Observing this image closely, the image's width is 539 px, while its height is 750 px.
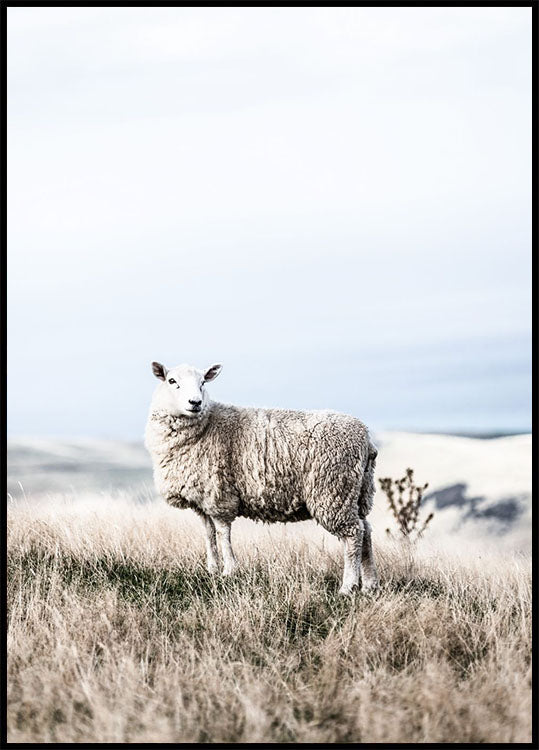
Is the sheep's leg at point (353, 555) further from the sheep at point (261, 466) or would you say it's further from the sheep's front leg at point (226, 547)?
the sheep's front leg at point (226, 547)

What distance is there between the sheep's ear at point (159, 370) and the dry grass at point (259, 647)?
246cm

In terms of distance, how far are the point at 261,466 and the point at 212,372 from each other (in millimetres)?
1367

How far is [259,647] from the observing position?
8.21m

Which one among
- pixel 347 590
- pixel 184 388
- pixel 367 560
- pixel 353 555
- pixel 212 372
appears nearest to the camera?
pixel 347 590

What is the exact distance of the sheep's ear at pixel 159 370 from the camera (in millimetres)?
10672

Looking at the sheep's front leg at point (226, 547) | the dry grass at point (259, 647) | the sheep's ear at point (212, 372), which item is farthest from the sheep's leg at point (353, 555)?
the sheep's ear at point (212, 372)

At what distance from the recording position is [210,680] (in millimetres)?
7461

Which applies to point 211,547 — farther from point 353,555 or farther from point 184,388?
point 184,388

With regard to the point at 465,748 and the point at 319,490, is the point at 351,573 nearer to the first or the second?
the point at 319,490

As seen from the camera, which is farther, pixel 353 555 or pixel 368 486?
pixel 368 486

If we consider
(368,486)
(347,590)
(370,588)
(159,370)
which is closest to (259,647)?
(347,590)

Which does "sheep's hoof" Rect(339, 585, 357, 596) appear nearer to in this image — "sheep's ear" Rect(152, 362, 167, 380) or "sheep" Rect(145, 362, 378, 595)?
"sheep" Rect(145, 362, 378, 595)

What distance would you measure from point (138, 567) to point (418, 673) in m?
4.50

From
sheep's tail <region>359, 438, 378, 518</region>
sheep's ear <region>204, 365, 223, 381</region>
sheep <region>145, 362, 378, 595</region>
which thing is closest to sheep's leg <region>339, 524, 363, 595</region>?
sheep <region>145, 362, 378, 595</region>
